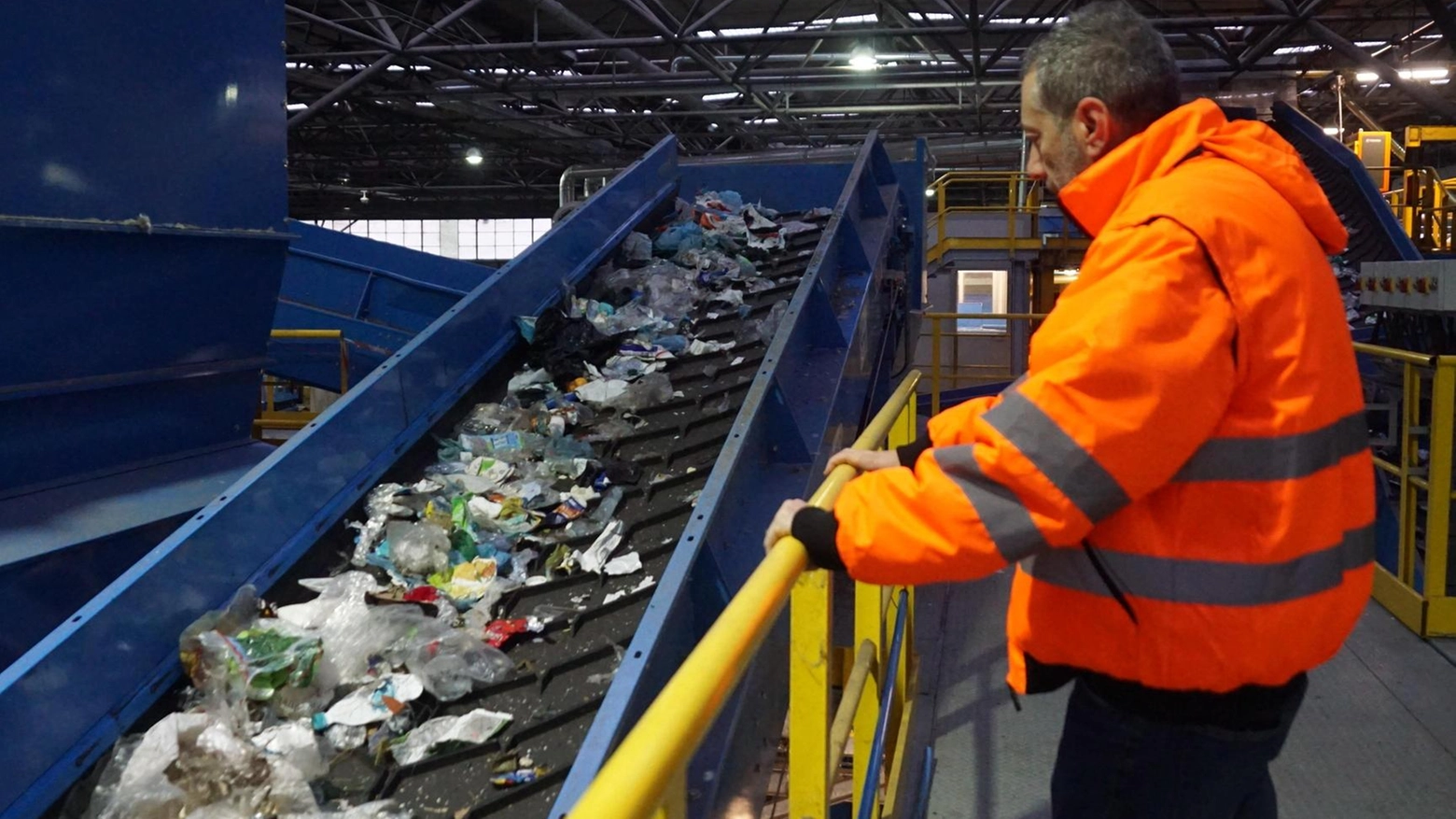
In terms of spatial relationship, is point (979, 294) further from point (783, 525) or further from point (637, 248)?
point (783, 525)

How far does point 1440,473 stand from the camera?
3.92 meters

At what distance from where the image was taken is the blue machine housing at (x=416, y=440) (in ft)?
7.29

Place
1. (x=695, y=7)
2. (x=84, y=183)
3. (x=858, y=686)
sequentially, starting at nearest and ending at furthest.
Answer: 1. (x=858, y=686)
2. (x=84, y=183)
3. (x=695, y=7)

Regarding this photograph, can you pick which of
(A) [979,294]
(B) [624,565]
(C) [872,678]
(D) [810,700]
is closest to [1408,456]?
(C) [872,678]

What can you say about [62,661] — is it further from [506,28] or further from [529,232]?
[529,232]

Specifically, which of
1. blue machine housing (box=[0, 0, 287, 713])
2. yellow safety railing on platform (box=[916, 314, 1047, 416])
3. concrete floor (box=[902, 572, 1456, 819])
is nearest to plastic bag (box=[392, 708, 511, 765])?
blue machine housing (box=[0, 0, 287, 713])

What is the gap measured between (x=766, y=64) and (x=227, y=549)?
12.4m

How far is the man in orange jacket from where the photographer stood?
1.11m

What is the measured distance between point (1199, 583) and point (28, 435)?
11.2ft

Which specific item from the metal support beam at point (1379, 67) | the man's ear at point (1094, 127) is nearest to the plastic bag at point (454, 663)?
the man's ear at point (1094, 127)

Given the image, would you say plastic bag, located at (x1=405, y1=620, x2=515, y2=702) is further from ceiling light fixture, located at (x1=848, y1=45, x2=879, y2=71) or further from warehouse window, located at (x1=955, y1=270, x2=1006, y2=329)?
warehouse window, located at (x1=955, y1=270, x2=1006, y2=329)

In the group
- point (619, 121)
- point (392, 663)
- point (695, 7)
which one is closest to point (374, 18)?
point (695, 7)

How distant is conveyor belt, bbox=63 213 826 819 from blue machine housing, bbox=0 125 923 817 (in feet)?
0.39

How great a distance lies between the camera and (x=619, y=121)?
1781 centimetres
